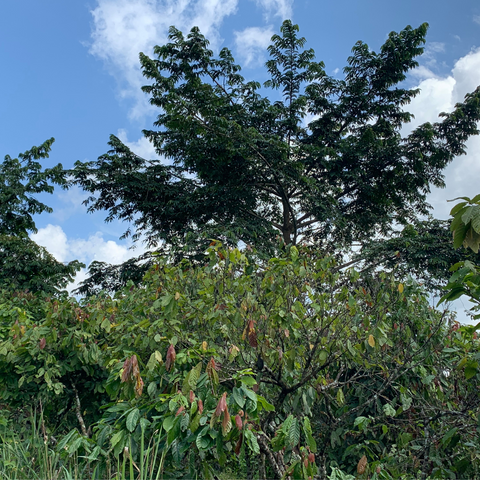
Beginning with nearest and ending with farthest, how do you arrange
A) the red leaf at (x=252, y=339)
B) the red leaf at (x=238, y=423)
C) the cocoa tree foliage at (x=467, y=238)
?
the cocoa tree foliage at (x=467, y=238), the red leaf at (x=238, y=423), the red leaf at (x=252, y=339)

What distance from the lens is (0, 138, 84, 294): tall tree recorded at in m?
14.6

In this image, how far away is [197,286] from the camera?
4.81 metres

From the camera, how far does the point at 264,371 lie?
388 centimetres

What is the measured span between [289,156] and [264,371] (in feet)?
33.2

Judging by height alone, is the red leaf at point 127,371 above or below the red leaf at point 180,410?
above

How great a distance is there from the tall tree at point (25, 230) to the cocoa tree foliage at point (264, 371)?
10.0m

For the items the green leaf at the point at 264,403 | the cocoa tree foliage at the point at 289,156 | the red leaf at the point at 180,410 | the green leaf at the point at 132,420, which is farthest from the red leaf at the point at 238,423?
the cocoa tree foliage at the point at 289,156

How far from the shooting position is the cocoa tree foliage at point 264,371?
2707mm

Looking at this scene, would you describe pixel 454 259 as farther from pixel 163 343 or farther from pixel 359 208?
pixel 163 343

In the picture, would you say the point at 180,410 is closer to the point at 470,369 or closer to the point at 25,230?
the point at 470,369

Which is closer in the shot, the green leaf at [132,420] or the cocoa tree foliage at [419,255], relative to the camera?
the green leaf at [132,420]

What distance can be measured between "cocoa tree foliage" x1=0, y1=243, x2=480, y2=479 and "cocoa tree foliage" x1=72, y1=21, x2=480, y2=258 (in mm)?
7511

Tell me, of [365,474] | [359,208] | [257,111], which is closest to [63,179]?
[257,111]

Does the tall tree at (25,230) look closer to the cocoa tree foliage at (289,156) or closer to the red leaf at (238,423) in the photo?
the cocoa tree foliage at (289,156)
